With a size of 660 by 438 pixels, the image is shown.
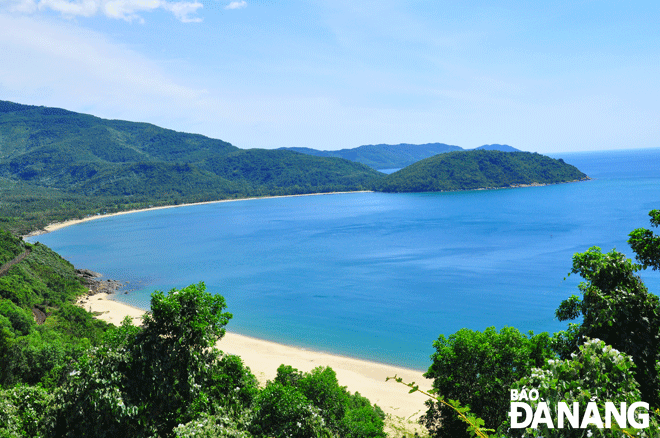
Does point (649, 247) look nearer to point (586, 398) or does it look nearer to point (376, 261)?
point (586, 398)

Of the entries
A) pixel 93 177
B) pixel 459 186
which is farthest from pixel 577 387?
pixel 93 177

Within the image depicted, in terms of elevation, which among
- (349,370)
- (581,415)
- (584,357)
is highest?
(584,357)

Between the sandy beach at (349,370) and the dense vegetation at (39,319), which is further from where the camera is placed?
the sandy beach at (349,370)

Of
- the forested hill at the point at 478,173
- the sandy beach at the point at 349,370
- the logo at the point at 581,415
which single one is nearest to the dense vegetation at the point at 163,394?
the logo at the point at 581,415

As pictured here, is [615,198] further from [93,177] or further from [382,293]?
[93,177]

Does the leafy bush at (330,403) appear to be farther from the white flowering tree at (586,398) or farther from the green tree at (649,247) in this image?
the white flowering tree at (586,398)

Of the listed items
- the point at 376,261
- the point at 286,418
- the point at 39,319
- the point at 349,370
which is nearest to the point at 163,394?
the point at 286,418

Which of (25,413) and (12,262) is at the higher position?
(25,413)
